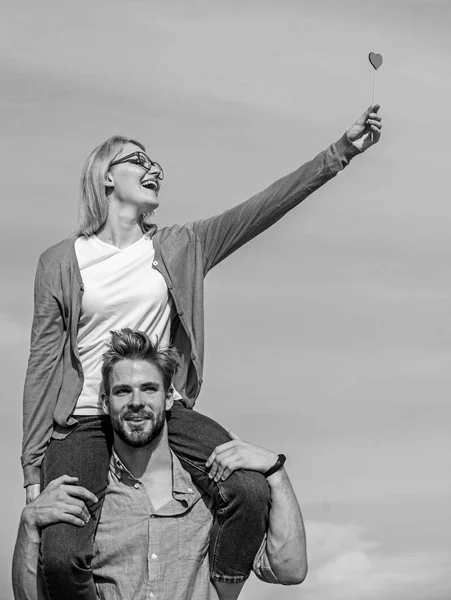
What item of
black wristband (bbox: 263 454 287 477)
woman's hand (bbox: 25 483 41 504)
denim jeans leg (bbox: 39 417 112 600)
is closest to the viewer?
denim jeans leg (bbox: 39 417 112 600)

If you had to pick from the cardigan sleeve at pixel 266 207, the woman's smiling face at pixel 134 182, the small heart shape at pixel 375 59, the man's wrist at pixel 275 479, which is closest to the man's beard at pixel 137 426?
the man's wrist at pixel 275 479

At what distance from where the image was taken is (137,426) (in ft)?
37.2

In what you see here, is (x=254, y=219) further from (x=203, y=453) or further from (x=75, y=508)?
(x=75, y=508)

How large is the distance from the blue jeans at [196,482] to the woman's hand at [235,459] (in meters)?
0.06

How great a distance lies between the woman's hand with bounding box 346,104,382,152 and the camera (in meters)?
11.5

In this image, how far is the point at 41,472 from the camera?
11.6 m

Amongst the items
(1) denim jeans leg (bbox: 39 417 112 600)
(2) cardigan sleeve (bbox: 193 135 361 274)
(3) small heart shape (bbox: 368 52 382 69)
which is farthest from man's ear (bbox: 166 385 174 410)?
(3) small heart shape (bbox: 368 52 382 69)

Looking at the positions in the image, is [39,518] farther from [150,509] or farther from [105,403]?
[105,403]

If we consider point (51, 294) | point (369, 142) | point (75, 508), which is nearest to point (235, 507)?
point (75, 508)

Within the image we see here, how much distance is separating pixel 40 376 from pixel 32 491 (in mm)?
898

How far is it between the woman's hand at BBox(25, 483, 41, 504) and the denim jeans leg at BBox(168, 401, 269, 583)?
1096 millimetres

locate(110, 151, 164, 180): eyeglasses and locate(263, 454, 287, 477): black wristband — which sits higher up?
locate(110, 151, 164, 180): eyeglasses

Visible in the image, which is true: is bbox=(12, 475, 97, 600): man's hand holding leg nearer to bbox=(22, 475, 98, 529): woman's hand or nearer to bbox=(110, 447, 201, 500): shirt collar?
bbox=(22, 475, 98, 529): woman's hand

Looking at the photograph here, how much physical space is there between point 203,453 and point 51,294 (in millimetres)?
1733
